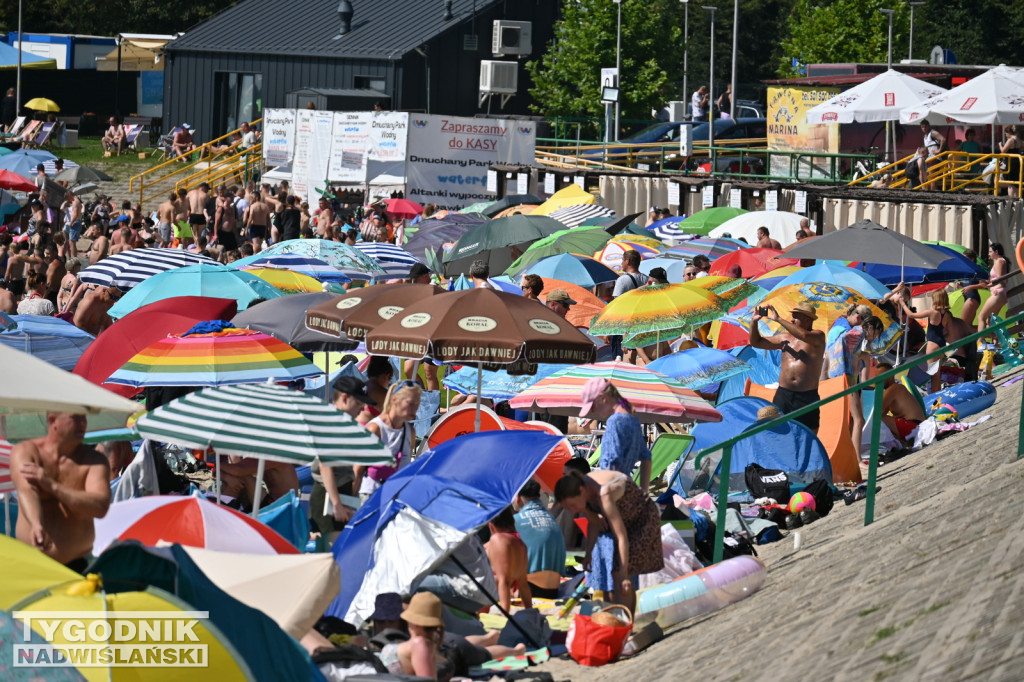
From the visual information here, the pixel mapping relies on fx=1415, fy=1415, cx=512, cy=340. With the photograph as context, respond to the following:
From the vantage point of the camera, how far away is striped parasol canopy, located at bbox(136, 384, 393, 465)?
7156 millimetres

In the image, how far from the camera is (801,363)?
11.1 metres

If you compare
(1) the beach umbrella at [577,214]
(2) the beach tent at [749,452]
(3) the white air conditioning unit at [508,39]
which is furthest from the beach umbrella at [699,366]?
(3) the white air conditioning unit at [508,39]

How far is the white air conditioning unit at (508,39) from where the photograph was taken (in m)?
44.6

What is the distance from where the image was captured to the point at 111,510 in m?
6.77

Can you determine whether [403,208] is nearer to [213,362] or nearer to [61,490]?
[213,362]

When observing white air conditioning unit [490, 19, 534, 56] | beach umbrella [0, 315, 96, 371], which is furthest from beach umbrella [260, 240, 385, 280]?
white air conditioning unit [490, 19, 534, 56]

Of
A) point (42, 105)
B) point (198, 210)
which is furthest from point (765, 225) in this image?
point (42, 105)

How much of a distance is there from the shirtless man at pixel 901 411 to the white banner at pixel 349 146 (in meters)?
17.2

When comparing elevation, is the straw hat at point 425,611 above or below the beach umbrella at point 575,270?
below

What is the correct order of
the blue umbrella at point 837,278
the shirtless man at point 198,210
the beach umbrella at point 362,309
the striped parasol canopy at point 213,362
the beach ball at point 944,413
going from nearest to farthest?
the striped parasol canopy at point 213,362, the beach umbrella at point 362,309, the beach ball at point 944,413, the blue umbrella at point 837,278, the shirtless man at point 198,210

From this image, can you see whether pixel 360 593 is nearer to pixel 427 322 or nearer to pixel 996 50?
pixel 427 322

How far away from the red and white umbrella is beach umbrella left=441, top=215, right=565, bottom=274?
10524 mm

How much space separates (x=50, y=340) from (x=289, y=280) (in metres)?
3.20

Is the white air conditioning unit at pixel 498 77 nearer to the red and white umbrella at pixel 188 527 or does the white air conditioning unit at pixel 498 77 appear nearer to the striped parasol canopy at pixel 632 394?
the striped parasol canopy at pixel 632 394
